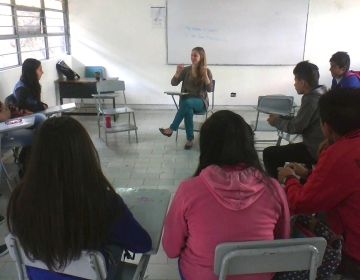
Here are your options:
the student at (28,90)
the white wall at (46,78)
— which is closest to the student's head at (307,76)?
the student at (28,90)

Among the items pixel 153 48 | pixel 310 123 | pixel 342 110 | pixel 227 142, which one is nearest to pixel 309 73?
pixel 310 123

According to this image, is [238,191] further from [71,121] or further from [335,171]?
[71,121]

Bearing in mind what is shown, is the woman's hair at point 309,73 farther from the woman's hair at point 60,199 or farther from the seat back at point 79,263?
the seat back at point 79,263

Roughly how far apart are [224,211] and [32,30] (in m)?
4.75

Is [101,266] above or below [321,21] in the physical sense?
below

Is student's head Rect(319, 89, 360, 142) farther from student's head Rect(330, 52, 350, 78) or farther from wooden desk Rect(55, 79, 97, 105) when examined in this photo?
wooden desk Rect(55, 79, 97, 105)

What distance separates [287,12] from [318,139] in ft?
12.9

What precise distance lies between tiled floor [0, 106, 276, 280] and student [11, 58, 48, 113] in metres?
0.83

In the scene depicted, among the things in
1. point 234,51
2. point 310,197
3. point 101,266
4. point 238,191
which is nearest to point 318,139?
point 310,197

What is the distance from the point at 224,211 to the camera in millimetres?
1142

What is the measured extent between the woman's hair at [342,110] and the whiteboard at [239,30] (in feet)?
14.8

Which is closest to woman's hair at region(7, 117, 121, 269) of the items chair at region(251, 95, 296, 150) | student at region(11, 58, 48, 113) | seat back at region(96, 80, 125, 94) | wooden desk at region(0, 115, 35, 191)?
wooden desk at region(0, 115, 35, 191)

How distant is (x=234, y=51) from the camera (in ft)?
19.7

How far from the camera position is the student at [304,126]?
8.27ft
